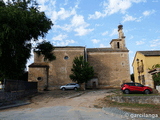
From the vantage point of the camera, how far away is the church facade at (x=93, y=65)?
2900 cm

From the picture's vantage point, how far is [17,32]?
570 inches

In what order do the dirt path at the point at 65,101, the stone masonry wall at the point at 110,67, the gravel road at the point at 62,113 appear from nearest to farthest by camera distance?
the gravel road at the point at 62,113 < the dirt path at the point at 65,101 < the stone masonry wall at the point at 110,67

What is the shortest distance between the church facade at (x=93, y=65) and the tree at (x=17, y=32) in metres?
11.5

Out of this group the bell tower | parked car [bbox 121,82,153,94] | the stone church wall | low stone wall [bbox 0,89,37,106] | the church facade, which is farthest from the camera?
the bell tower

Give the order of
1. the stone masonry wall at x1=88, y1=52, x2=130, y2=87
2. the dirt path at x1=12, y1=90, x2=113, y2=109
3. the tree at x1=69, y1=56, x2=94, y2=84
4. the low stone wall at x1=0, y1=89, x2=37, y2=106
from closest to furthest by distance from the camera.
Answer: the low stone wall at x1=0, y1=89, x2=37, y2=106 < the dirt path at x1=12, y1=90, x2=113, y2=109 < the tree at x1=69, y1=56, x2=94, y2=84 < the stone masonry wall at x1=88, y1=52, x2=130, y2=87

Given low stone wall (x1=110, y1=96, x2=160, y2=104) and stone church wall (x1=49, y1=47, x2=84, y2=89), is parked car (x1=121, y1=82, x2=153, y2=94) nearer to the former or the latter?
low stone wall (x1=110, y1=96, x2=160, y2=104)

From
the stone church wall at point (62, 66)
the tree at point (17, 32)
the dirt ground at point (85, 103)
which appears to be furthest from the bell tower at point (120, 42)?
the dirt ground at point (85, 103)

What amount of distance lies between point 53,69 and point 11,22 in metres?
17.0

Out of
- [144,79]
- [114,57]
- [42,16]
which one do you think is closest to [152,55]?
[144,79]

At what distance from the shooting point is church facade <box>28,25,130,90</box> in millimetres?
29000

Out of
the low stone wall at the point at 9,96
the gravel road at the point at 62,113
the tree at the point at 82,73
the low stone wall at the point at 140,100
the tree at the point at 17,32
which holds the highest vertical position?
the tree at the point at 17,32

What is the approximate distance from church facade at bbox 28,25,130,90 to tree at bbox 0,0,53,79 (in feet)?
37.6

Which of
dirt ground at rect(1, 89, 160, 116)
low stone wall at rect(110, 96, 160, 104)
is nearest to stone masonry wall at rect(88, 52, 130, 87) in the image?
dirt ground at rect(1, 89, 160, 116)

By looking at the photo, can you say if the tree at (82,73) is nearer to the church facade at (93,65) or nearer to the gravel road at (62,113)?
the church facade at (93,65)
